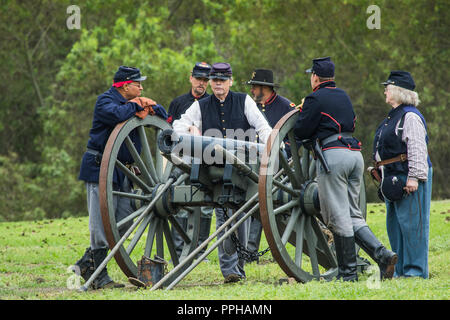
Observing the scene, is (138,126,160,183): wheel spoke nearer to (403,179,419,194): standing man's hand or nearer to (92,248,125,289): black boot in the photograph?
(92,248,125,289): black boot

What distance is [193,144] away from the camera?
7617 millimetres

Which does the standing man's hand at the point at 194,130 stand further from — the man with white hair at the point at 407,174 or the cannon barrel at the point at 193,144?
the man with white hair at the point at 407,174

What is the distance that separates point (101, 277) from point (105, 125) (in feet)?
4.80

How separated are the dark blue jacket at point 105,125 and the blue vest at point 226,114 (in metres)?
0.78

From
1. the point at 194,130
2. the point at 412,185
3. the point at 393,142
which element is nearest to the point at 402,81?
the point at 393,142

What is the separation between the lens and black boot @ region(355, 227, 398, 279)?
7363 mm

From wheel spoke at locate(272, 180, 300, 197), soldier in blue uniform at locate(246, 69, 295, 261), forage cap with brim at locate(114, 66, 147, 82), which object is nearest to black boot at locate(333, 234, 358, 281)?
wheel spoke at locate(272, 180, 300, 197)

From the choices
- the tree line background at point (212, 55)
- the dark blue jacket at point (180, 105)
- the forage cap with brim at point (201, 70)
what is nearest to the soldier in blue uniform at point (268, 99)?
the forage cap with brim at point (201, 70)

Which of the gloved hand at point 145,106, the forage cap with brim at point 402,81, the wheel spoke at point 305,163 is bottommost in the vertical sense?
the wheel spoke at point 305,163

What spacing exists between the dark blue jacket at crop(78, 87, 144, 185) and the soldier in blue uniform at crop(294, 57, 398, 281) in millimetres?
1698

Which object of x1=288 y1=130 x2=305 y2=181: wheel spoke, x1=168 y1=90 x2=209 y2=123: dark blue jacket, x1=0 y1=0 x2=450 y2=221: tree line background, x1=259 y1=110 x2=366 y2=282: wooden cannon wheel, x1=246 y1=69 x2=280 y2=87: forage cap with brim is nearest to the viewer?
x1=259 y1=110 x2=366 y2=282: wooden cannon wheel

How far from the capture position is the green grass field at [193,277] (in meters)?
6.27

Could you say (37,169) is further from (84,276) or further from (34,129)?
(84,276)
